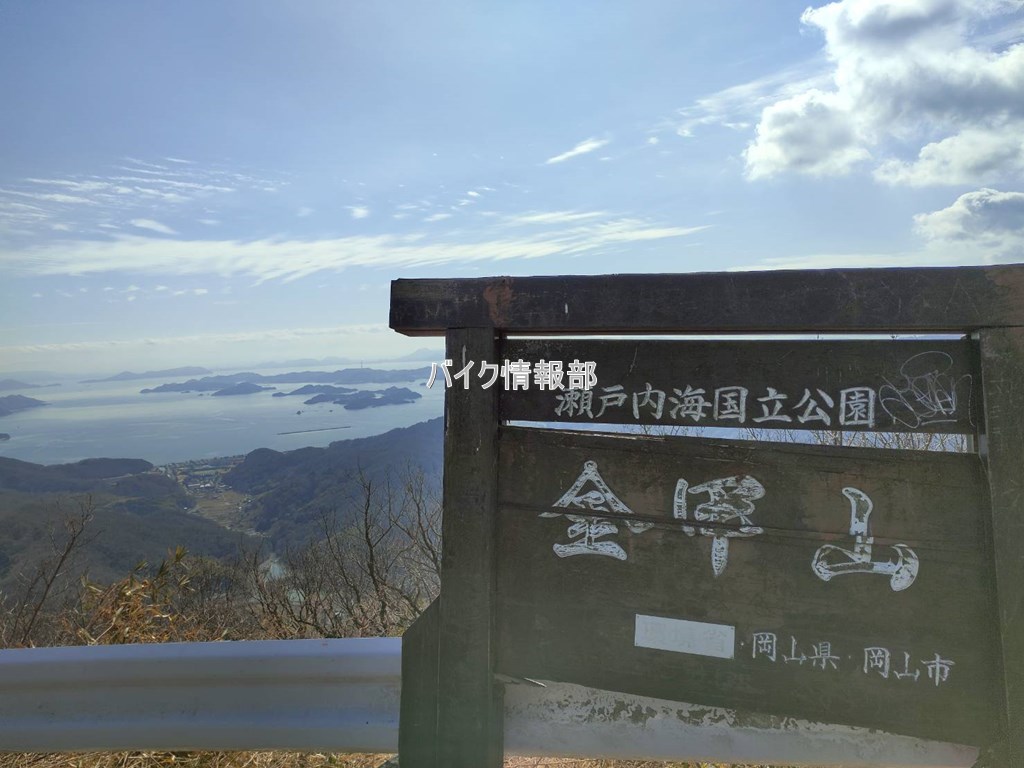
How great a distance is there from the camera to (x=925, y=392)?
5.45 feet

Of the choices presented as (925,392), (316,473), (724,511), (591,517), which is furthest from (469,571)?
(316,473)

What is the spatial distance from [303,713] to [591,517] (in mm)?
1109

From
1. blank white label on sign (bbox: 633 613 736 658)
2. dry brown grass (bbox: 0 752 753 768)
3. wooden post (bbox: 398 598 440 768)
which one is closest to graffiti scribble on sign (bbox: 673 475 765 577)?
blank white label on sign (bbox: 633 613 736 658)

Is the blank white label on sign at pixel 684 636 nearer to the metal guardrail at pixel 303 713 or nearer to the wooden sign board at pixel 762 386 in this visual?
the metal guardrail at pixel 303 713

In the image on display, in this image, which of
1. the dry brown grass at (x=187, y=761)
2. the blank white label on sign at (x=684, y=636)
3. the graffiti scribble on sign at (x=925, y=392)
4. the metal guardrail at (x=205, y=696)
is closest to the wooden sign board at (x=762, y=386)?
the graffiti scribble on sign at (x=925, y=392)

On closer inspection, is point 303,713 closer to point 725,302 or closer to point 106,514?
point 725,302

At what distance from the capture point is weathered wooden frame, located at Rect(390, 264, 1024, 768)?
1582 millimetres

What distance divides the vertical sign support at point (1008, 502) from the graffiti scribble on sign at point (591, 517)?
83 centimetres

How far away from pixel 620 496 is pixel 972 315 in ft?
3.17

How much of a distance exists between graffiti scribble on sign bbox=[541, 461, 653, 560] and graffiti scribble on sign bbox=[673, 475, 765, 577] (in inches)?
6.2

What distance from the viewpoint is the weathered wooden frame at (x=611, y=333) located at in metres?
1.58

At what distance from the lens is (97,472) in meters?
15.2

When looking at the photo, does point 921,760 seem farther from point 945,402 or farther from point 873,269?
point 873,269

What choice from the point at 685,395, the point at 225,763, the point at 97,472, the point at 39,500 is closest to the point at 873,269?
the point at 685,395
